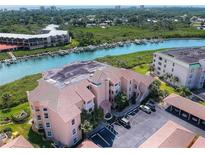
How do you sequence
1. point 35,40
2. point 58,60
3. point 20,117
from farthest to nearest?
point 35,40 < point 58,60 < point 20,117

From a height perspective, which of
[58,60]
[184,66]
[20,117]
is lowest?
[58,60]

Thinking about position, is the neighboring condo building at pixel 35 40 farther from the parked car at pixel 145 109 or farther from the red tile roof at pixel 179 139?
the red tile roof at pixel 179 139

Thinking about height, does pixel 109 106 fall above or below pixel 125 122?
above

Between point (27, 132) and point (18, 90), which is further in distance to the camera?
point (18, 90)

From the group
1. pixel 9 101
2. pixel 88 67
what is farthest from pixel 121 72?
pixel 9 101

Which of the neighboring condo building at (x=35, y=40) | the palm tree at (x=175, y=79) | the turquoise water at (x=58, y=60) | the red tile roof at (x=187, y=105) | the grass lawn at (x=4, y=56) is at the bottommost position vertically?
the turquoise water at (x=58, y=60)

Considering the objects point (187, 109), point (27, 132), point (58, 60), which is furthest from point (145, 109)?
point (58, 60)

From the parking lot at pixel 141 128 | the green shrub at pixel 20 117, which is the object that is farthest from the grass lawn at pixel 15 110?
the parking lot at pixel 141 128

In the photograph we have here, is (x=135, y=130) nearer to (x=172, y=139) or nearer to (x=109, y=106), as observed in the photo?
(x=109, y=106)
